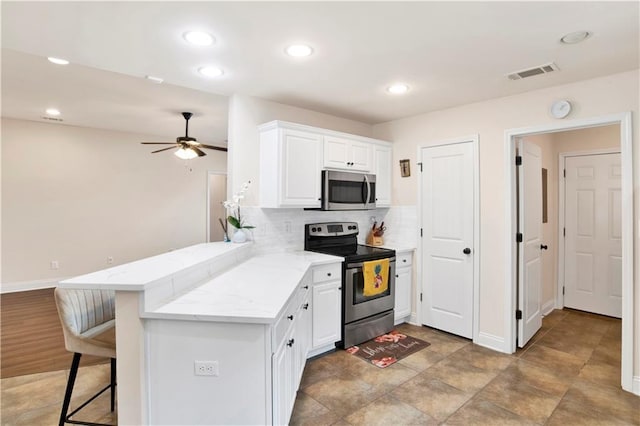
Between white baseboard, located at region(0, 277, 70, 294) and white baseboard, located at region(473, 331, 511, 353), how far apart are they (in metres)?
6.33

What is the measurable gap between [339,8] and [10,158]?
6.14m

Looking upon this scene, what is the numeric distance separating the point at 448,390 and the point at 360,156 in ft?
8.26

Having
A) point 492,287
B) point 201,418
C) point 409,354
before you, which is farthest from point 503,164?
point 201,418

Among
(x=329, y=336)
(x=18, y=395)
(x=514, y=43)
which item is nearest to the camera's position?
(x=514, y=43)

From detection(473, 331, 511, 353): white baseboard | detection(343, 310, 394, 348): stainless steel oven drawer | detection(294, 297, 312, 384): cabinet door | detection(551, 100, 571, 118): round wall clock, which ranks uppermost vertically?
detection(551, 100, 571, 118): round wall clock

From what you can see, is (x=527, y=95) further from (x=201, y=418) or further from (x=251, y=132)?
(x=201, y=418)

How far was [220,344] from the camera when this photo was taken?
5.39 feet

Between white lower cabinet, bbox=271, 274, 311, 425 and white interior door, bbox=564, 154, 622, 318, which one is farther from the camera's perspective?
white interior door, bbox=564, 154, 622, 318

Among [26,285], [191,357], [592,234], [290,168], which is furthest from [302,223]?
[26,285]

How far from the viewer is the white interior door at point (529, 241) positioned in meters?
3.39

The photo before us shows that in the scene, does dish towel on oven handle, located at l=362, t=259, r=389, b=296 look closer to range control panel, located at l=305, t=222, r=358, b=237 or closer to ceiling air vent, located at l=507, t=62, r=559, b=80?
range control panel, located at l=305, t=222, r=358, b=237

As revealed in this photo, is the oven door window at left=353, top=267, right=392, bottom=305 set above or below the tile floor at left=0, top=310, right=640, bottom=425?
above

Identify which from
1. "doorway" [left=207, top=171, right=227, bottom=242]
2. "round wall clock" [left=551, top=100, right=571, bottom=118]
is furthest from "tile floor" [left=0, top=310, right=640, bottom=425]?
"doorway" [left=207, top=171, right=227, bottom=242]

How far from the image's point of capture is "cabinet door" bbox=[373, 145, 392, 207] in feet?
13.4
